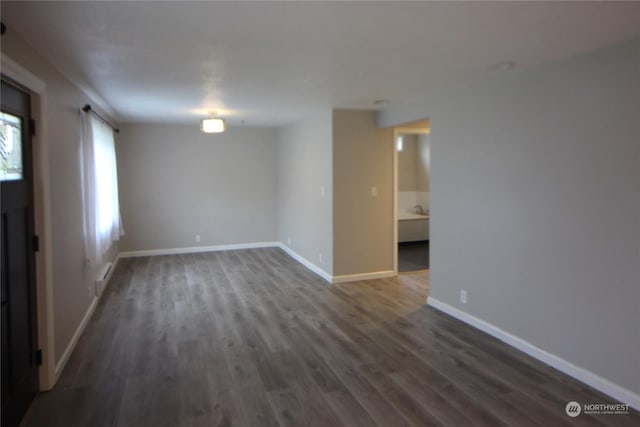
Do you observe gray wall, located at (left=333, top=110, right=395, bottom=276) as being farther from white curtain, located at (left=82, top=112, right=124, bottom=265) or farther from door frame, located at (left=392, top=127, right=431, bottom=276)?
white curtain, located at (left=82, top=112, right=124, bottom=265)

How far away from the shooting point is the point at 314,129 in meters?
5.93

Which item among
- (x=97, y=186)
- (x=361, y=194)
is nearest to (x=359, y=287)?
(x=361, y=194)

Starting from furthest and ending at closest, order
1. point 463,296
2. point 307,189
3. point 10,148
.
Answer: point 307,189, point 463,296, point 10,148

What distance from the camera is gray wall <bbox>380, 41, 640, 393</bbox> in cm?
258

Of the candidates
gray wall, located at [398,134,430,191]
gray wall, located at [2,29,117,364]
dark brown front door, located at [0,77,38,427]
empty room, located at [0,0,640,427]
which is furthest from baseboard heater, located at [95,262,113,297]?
gray wall, located at [398,134,430,191]

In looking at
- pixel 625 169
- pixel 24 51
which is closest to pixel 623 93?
pixel 625 169

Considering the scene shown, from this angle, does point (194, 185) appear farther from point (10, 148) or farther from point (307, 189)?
point (10, 148)

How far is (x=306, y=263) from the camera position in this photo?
646 cm

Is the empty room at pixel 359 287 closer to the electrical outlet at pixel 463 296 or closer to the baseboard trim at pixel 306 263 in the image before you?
the electrical outlet at pixel 463 296

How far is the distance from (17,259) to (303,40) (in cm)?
214

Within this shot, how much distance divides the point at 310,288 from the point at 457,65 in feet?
10.5

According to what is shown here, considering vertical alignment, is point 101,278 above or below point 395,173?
below

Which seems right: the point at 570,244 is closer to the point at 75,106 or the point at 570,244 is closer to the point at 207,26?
the point at 207,26
